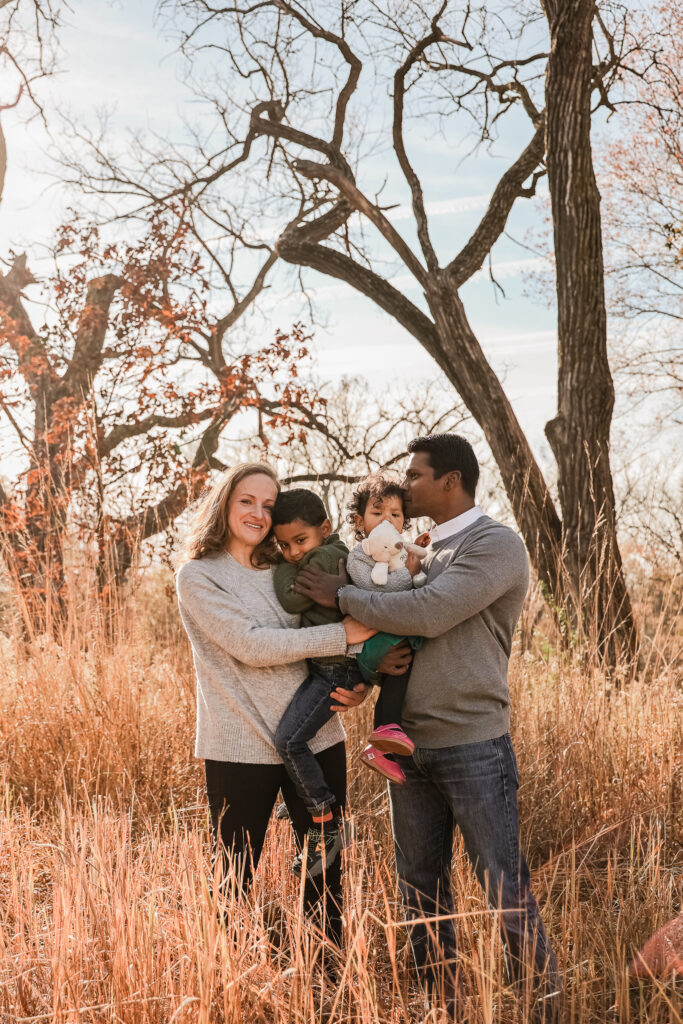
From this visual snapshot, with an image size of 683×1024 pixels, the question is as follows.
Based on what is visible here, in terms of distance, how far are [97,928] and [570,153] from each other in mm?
6224

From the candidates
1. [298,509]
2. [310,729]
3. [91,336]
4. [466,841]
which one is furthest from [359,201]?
[466,841]

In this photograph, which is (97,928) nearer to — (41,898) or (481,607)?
(41,898)

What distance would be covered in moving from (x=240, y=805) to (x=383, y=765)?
1.54 ft

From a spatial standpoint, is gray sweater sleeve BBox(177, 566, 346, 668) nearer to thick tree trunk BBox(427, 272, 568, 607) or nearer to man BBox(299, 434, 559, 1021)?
man BBox(299, 434, 559, 1021)

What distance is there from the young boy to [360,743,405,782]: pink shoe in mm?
201

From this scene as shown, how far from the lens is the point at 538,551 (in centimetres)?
662

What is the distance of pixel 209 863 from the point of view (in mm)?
2621

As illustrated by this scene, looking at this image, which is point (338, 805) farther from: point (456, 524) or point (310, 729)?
point (456, 524)

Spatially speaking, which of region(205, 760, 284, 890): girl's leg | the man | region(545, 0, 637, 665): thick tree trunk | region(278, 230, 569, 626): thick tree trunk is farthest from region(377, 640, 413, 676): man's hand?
region(545, 0, 637, 665): thick tree trunk

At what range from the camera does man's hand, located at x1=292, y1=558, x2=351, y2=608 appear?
2416mm

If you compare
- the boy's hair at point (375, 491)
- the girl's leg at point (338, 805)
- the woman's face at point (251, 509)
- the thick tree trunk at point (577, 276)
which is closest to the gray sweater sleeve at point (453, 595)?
the boy's hair at point (375, 491)

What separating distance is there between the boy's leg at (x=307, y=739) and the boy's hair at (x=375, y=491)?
528 millimetres

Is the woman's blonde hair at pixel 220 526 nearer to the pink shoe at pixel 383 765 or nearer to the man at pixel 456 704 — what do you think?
the man at pixel 456 704

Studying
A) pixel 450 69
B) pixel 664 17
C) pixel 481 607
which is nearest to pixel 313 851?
pixel 481 607
